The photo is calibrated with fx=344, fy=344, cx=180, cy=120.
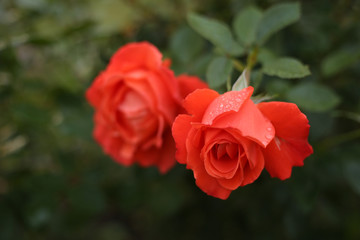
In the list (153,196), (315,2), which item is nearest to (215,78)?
(315,2)

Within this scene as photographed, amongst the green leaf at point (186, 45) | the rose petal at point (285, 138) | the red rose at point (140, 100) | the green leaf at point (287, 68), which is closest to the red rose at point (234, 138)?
the rose petal at point (285, 138)

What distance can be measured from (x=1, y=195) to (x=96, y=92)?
0.72 meters

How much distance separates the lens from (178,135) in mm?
532

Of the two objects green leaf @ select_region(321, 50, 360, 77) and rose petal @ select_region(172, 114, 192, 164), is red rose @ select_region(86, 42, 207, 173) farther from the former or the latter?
green leaf @ select_region(321, 50, 360, 77)

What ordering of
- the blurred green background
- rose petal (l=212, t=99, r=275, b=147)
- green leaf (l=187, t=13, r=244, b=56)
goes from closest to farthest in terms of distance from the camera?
rose petal (l=212, t=99, r=275, b=147) → green leaf (l=187, t=13, r=244, b=56) → the blurred green background

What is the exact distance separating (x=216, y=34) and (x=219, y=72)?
11 cm

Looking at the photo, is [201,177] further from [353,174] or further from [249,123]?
[353,174]

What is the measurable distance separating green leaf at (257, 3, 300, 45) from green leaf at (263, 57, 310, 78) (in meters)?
0.12

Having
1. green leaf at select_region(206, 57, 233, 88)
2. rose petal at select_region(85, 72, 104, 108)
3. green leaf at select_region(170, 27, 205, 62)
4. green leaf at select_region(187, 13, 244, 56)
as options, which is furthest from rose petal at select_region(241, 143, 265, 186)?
green leaf at select_region(170, 27, 205, 62)

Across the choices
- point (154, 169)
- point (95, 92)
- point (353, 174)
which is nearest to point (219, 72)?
point (95, 92)

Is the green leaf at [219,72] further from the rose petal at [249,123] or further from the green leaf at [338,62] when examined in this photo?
the green leaf at [338,62]

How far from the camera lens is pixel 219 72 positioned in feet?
2.16

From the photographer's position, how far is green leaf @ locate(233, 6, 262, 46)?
771 mm

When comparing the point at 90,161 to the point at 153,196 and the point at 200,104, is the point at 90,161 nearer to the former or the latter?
the point at 153,196
